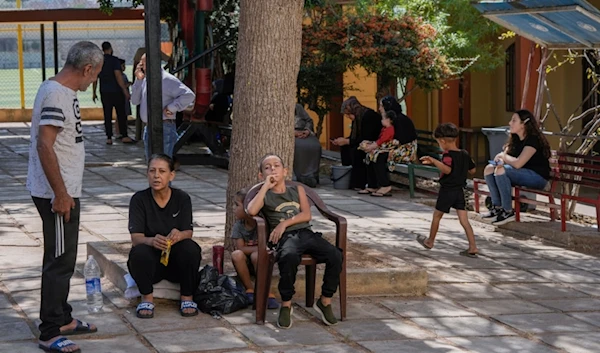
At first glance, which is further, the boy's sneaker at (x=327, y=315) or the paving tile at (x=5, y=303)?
the paving tile at (x=5, y=303)

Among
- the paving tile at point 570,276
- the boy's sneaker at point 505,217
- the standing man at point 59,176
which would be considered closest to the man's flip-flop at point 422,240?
the paving tile at point 570,276

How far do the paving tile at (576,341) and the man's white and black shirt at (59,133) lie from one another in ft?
9.71

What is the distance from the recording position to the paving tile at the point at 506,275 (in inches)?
354

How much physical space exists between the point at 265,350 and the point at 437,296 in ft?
6.62

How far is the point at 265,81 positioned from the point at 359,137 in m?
6.11

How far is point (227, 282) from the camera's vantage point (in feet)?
24.1

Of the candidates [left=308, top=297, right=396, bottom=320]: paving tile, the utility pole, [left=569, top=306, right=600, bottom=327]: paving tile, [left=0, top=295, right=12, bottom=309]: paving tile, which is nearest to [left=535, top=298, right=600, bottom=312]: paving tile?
[left=569, top=306, right=600, bottom=327]: paving tile

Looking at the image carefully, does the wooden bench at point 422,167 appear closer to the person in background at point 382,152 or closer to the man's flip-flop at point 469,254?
the person in background at point 382,152

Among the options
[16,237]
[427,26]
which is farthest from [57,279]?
[427,26]

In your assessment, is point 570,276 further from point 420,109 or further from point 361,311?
point 420,109

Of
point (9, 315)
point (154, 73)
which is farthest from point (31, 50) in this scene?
point (9, 315)

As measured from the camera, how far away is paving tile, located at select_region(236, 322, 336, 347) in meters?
6.70

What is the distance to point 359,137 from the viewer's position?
46.8ft

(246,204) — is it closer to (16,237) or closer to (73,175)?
(73,175)
